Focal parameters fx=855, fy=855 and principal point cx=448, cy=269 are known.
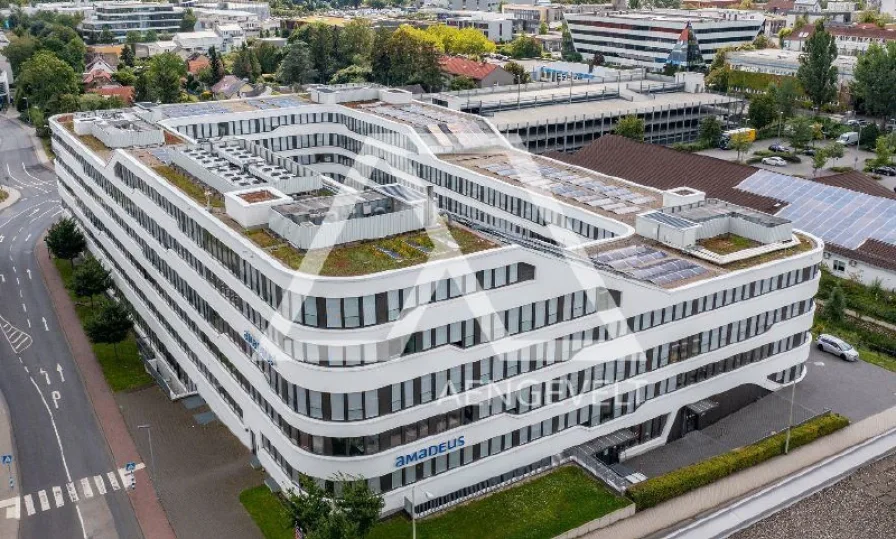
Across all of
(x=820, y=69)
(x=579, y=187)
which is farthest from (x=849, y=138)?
(x=579, y=187)

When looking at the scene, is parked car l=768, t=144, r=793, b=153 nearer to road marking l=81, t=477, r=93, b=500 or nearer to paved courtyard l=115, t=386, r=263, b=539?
paved courtyard l=115, t=386, r=263, b=539

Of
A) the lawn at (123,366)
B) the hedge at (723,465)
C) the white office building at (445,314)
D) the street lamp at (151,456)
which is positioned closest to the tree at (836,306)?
the white office building at (445,314)

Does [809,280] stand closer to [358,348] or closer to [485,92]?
[358,348]

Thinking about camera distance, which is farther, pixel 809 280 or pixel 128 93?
pixel 128 93

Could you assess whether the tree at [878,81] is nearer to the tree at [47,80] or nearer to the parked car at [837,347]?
the parked car at [837,347]

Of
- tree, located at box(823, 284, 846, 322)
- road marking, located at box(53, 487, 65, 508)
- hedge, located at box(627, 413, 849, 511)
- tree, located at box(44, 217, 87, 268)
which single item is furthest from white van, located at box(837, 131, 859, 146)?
road marking, located at box(53, 487, 65, 508)

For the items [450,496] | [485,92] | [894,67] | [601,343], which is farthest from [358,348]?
[894,67]
